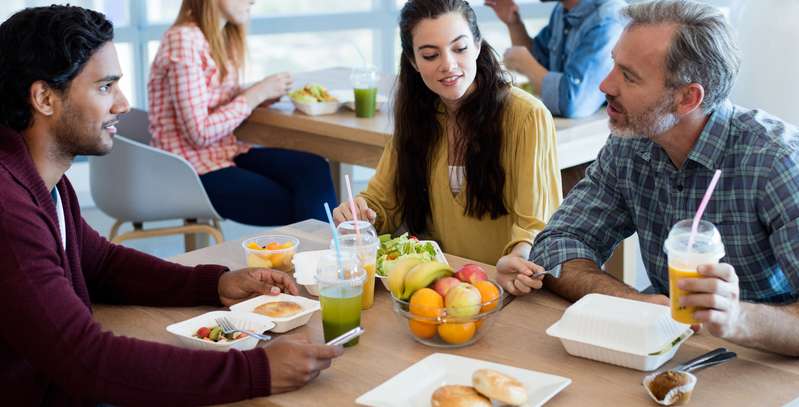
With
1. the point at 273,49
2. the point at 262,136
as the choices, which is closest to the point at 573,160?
the point at 262,136

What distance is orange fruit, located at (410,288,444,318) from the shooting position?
5.30ft

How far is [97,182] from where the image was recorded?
11.3 feet

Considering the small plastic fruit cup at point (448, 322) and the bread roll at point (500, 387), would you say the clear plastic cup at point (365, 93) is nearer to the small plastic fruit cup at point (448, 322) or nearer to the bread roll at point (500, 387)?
the small plastic fruit cup at point (448, 322)

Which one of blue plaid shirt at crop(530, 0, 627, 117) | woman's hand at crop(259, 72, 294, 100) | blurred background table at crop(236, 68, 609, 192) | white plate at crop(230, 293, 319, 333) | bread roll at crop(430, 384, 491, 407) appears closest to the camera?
bread roll at crop(430, 384, 491, 407)

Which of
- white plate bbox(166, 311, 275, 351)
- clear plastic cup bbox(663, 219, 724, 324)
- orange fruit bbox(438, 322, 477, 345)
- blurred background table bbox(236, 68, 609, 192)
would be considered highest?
clear plastic cup bbox(663, 219, 724, 324)

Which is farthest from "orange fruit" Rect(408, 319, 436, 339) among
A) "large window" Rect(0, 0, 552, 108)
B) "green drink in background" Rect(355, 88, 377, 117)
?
"large window" Rect(0, 0, 552, 108)

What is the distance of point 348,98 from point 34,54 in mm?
2140

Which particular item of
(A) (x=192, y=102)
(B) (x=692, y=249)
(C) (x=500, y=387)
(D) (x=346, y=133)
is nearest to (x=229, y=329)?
(C) (x=500, y=387)

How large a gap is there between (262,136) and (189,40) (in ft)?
1.53

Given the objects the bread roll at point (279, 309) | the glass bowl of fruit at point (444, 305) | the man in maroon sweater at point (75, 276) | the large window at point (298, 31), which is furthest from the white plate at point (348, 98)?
the glass bowl of fruit at point (444, 305)

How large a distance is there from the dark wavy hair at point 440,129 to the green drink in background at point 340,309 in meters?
0.89

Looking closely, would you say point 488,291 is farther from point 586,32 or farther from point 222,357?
point 586,32

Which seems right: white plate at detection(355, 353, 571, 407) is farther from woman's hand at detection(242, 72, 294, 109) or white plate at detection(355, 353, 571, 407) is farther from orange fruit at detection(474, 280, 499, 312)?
woman's hand at detection(242, 72, 294, 109)

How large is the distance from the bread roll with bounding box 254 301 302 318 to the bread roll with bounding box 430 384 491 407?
0.42 m
